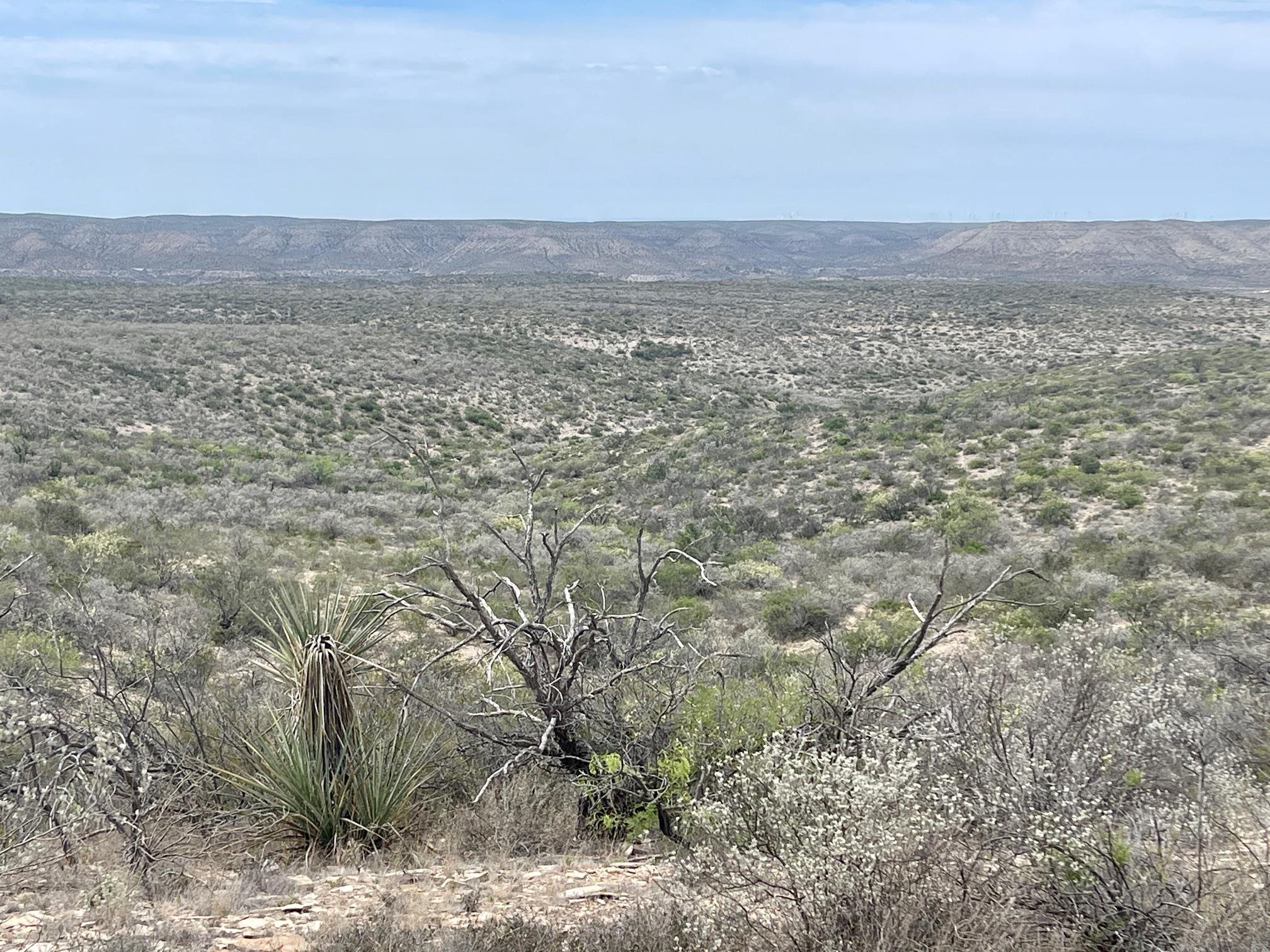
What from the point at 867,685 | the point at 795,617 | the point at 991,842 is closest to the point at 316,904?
the point at 991,842

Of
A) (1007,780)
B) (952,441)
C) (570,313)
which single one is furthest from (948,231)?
(1007,780)

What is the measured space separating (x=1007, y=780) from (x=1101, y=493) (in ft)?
47.9

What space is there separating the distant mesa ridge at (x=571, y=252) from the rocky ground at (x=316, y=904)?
367ft

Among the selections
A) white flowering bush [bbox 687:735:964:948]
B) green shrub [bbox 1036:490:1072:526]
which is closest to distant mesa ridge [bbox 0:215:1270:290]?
green shrub [bbox 1036:490:1072:526]

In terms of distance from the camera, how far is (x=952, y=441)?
856 inches

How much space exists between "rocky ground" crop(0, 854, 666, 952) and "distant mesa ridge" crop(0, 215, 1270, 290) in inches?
4406

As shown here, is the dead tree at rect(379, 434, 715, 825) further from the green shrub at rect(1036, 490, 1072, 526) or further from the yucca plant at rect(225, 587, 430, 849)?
the green shrub at rect(1036, 490, 1072, 526)

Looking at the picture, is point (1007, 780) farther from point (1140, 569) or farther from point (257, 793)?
point (1140, 569)

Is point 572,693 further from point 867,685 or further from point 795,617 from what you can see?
point 795,617

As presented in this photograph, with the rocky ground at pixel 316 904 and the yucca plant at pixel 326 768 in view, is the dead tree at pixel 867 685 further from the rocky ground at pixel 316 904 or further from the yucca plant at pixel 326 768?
the yucca plant at pixel 326 768

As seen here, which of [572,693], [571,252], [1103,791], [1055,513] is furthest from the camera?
[571,252]

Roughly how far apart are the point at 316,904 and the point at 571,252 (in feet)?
463

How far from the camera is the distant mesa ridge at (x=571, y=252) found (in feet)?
384

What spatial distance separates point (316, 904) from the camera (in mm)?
3482
